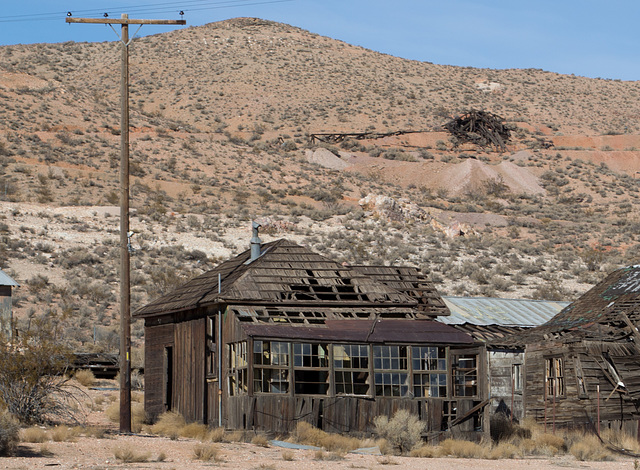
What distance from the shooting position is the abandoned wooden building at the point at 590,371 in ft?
73.9

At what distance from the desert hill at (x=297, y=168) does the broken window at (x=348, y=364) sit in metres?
15.7

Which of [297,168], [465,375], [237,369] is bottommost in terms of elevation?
[465,375]

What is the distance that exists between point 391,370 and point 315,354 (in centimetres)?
169

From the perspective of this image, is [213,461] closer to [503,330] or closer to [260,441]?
[260,441]

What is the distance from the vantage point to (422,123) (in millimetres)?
90375

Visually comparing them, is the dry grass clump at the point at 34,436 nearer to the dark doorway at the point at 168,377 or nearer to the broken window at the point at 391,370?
the broken window at the point at 391,370

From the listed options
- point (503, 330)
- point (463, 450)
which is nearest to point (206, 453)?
point (463, 450)

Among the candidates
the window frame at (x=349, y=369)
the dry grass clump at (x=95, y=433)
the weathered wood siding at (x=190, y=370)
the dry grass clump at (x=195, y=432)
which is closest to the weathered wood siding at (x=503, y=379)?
the window frame at (x=349, y=369)

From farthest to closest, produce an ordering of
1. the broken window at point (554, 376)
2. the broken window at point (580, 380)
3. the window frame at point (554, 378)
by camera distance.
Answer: the broken window at point (554, 376), the window frame at point (554, 378), the broken window at point (580, 380)

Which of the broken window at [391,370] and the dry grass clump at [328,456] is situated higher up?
the broken window at [391,370]

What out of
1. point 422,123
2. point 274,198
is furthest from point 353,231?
point 422,123

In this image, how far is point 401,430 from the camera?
18562 mm

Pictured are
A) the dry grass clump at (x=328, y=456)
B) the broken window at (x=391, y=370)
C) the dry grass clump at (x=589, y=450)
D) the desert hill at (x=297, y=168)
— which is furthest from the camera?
the desert hill at (x=297, y=168)

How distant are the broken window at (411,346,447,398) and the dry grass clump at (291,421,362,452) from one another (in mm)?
2141
